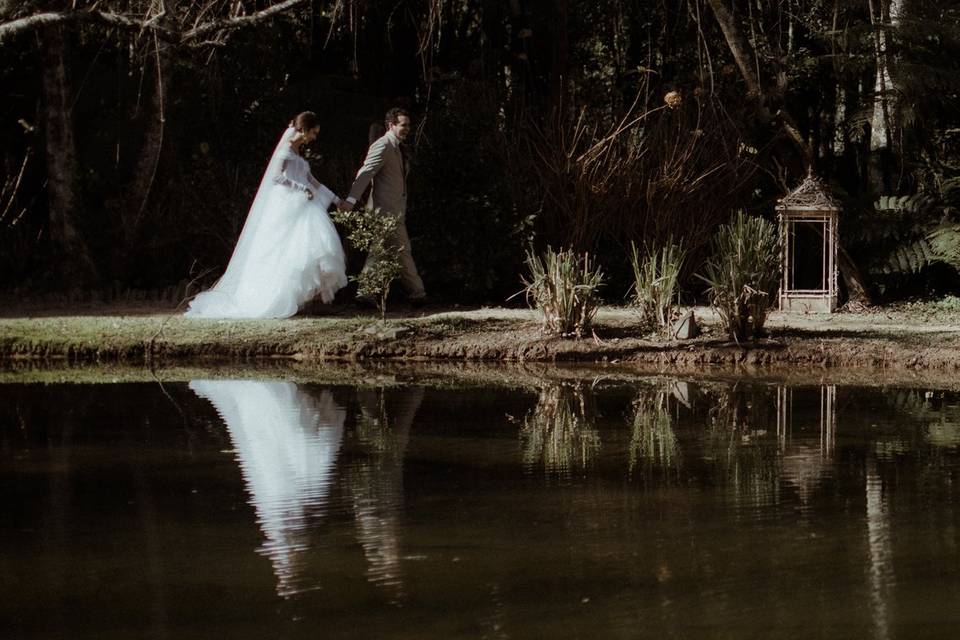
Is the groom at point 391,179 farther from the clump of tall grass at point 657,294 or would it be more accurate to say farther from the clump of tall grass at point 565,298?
the clump of tall grass at point 657,294

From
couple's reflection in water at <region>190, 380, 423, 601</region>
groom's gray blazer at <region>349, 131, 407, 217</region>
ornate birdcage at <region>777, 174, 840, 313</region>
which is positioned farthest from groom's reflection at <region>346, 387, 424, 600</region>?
ornate birdcage at <region>777, 174, 840, 313</region>

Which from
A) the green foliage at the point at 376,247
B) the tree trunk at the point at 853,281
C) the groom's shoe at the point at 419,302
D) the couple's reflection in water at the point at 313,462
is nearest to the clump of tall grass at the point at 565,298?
the green foliage at the point at 376,247

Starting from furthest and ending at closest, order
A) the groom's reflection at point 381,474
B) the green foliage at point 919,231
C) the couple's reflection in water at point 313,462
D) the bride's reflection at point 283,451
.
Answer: the green foliage at point 919,231
the bride's reflection at point 283,451
the couple's reflection in water at point 313,462
the groom's reflection at point 381,474

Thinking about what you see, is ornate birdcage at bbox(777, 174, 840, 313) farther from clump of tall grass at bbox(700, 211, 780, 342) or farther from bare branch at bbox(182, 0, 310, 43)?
bare branch at bbox(182, 0, 310, 43)

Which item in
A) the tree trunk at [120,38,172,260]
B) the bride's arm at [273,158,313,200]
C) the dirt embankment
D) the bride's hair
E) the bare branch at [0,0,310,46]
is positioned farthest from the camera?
the tree trunk at [120,38,172,260]

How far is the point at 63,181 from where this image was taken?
16.2 metres

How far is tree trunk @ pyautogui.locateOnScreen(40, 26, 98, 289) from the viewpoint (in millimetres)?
15922

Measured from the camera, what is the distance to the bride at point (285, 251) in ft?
44.1

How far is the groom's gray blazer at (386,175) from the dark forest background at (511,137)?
3.86 feet

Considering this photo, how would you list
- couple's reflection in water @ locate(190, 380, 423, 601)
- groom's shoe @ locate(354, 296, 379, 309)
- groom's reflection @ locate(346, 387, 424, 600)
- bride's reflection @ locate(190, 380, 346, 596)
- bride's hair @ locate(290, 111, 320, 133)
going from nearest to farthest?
groom's reflection @ locate(346, 387, 424, 600), couple's reflection in water @ locate(190, 380, 423, 601), bride's reflection @ locate(190, 380, 346, 596), bride's hair @ locate(290, 111, 320, 133), groom's shoe @ locate(354, 296, 379, 309)

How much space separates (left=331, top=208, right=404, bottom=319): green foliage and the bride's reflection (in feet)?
8.20

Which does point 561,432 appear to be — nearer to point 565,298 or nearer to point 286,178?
point 565,298

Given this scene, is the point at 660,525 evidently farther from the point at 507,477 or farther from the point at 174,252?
the point at 174,252

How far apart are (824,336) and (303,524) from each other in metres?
6.94
